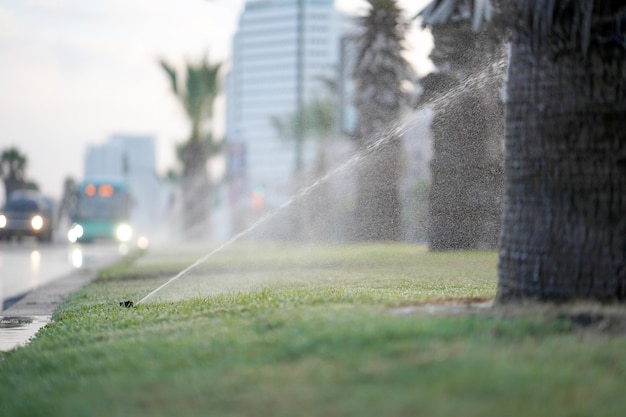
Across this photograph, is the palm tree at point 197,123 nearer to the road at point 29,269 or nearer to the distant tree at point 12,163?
the road at point 29,269

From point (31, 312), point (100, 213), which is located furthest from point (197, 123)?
point (31, 312)

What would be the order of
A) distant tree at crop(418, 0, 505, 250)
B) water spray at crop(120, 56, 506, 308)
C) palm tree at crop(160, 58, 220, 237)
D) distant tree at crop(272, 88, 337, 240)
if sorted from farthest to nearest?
palm tree at crop(160, 58, 220, 237) → distant tree at crop(272, 88, 337, 240) → distant tree at crop(418, 0, 505, 250) → water spray at crop(120, 56, 506, 308)

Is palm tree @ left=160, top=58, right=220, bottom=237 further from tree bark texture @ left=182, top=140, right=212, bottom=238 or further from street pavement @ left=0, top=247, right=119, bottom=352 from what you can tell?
street pavement @ left=0, top=247, right=119, bottom=352

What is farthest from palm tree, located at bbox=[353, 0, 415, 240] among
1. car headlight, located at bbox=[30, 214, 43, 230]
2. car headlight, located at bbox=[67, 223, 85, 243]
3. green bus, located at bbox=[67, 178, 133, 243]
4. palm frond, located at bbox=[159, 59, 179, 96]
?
palm frond, located at bbox=[159, 59, 179, 96]

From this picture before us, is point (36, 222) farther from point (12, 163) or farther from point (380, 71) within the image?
point (12, 163)

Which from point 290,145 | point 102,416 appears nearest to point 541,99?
point 102,416

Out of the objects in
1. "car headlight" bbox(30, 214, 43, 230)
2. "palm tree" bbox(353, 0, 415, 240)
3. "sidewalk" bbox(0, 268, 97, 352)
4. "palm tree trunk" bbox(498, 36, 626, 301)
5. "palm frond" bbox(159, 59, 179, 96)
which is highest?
"palm frond" bbox(159, 59, 179, 96)

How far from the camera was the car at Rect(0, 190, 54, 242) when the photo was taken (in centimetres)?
4078

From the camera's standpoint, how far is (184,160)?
50.5 meters

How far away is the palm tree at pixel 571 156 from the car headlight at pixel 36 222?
1417 inches

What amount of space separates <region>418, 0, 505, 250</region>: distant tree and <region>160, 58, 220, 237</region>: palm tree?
25.7 m

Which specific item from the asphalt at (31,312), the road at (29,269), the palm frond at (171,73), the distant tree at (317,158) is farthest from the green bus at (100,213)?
the asphalt at (31,312)

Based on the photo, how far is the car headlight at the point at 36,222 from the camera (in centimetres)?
4078

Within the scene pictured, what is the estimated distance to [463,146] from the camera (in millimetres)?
23250
